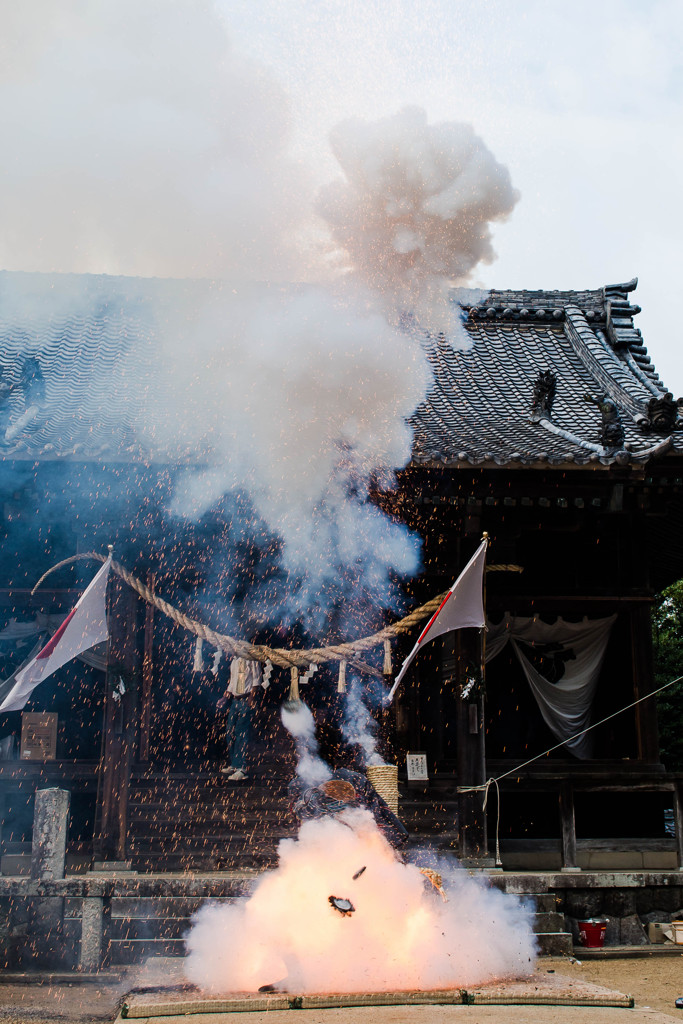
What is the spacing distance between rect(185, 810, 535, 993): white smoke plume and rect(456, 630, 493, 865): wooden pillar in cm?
136

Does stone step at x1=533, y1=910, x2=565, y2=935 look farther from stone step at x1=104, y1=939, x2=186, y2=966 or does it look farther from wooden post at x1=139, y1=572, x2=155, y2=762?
wooden post at x1=139, y1=572, x2=155, y2=762

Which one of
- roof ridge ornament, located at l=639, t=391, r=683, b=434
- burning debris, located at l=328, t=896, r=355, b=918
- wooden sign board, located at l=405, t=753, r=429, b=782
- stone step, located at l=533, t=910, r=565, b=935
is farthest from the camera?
wooden sign board, located at l=405, t=753, r=429, b=782

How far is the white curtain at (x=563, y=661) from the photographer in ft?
30.0

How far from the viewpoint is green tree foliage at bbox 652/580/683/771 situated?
1839 centimetres

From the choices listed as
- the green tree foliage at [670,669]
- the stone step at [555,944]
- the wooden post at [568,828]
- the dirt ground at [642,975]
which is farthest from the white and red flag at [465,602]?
the green tree foliage at [670,669]

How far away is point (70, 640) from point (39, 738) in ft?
6.88

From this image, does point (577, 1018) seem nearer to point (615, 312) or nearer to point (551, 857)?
point (551, 857)

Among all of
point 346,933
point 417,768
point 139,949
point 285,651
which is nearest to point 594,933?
point 417,768

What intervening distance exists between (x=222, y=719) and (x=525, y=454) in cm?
432

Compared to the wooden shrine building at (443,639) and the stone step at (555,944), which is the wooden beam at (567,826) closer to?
the wooden shrine building at (443,639)

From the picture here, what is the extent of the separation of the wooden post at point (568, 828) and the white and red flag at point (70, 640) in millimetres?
4282

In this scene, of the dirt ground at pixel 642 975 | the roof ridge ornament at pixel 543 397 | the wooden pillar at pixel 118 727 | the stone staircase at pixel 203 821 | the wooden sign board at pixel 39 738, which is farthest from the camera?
the roof ridge ornament at pixel 543 397

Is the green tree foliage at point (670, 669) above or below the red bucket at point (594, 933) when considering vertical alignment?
above

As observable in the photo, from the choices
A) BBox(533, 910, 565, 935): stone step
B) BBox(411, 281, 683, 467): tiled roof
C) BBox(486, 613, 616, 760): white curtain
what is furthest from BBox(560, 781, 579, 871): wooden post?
BBox(411, 281, 683, 467): tiled roof
